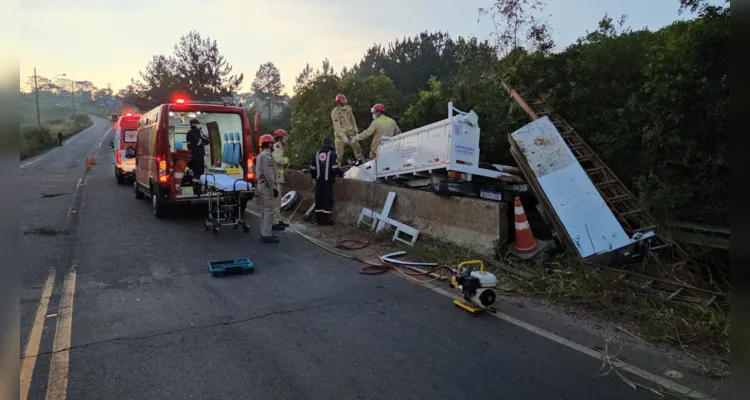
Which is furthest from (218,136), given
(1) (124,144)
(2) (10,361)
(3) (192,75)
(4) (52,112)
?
(4) (52,112)

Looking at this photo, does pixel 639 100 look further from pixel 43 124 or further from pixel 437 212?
pixel 43 124

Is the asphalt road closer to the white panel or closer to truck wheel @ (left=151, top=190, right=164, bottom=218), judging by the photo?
the white panel

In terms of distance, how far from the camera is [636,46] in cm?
919

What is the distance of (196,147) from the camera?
10133 mm

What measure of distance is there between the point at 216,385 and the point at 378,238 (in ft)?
17.5

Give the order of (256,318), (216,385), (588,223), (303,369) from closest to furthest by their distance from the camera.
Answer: (216,385) < (303,369) < (256,318) < (588,223)

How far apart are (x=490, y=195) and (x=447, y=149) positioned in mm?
1039

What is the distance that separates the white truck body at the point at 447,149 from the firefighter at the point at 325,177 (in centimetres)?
159

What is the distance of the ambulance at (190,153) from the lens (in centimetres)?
1002

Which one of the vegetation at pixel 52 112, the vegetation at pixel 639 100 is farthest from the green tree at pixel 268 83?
the vegetation at pixel 639 100

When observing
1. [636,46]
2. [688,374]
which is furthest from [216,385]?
[636,46]

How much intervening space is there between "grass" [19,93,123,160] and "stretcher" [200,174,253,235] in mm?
2994

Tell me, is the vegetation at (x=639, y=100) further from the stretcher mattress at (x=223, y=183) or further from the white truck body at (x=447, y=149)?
the stretcher mattress at (x=223, y=183)

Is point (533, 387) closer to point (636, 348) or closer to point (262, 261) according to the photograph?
point (636, 348)
